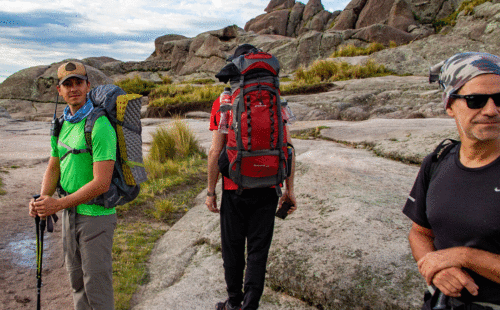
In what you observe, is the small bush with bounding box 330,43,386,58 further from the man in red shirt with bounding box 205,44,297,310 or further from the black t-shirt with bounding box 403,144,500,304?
the black t-shirt with bounding box 403,144,500,304

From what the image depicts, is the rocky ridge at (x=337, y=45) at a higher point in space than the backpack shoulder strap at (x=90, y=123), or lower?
higher

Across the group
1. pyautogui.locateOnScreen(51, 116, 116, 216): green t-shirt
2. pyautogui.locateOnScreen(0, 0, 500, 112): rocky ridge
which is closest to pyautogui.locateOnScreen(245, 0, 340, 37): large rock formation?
pyautogui.locateOnScreen(0, 0, 500, 112): rocky ridge

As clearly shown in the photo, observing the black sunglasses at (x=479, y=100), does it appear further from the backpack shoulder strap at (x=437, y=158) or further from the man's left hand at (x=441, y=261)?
the man's left hand at (x=441, y=261)

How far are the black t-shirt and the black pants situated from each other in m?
1.32

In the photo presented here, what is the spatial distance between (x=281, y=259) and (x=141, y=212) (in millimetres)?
2821

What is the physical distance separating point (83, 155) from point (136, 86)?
68.3 feet

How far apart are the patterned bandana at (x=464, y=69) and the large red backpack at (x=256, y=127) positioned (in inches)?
46.4

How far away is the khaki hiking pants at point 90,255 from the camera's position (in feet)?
8.22

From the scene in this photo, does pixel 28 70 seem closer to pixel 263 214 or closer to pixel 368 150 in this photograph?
pixel 368 150

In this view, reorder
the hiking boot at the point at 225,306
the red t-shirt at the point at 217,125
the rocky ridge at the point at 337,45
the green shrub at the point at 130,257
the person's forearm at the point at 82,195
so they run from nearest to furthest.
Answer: the person's forearm at the point at 82,195
the red t-shirt at the point at 217,125
the hiking boot at the point at 225,306
the green shrub at the point at 130,257
the rocky ridge at the point at 337,45

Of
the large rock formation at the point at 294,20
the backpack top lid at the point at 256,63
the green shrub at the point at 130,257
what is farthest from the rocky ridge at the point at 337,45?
the backpack top lid at the point at 256,63

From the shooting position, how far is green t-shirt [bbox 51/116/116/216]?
2449 mm

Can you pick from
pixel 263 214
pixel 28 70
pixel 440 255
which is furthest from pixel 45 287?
pixel 28 70

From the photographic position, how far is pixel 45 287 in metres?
3.64
